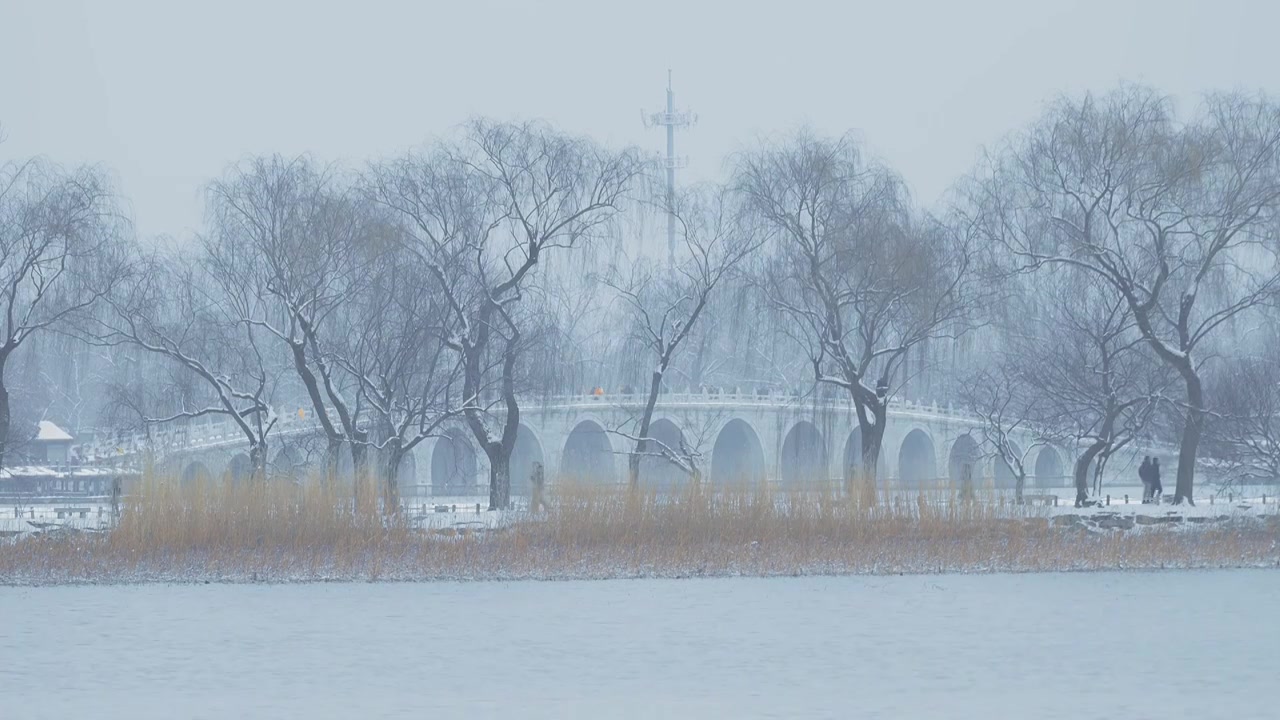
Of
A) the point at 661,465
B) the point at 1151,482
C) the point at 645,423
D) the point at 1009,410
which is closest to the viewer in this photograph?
the point at 1151,482

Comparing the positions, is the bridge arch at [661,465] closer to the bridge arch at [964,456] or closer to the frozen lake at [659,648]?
the frozen lake at [659,648]

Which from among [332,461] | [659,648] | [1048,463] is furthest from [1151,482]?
[1048,463]

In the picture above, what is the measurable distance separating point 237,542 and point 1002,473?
44.7m

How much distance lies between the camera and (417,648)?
73.4 ft

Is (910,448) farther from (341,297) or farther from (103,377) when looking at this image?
(341,297)

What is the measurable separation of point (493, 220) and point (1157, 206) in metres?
13.5

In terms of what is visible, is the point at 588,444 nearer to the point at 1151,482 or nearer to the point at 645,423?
the point at 645,423

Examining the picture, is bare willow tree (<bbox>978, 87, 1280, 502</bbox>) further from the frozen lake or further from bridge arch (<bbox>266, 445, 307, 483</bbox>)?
bridge arch (<bbox>266, 445, 307, 483</bbox>)

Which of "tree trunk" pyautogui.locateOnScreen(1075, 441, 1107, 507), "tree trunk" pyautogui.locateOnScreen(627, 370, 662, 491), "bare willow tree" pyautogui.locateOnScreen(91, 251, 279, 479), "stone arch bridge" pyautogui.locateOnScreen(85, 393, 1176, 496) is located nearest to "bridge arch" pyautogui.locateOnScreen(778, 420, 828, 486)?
"stone arch bridge" pyautogui.locateOnScreen(85, 393, 1176, 496)

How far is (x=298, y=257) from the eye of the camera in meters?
36.6

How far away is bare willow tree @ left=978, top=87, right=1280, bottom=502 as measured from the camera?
35.0m

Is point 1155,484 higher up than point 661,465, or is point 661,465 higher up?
point 661,465

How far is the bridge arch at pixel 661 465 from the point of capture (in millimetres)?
31719

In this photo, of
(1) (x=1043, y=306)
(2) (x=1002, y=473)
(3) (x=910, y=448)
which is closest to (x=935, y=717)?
(1) (x=1043, y=306)
